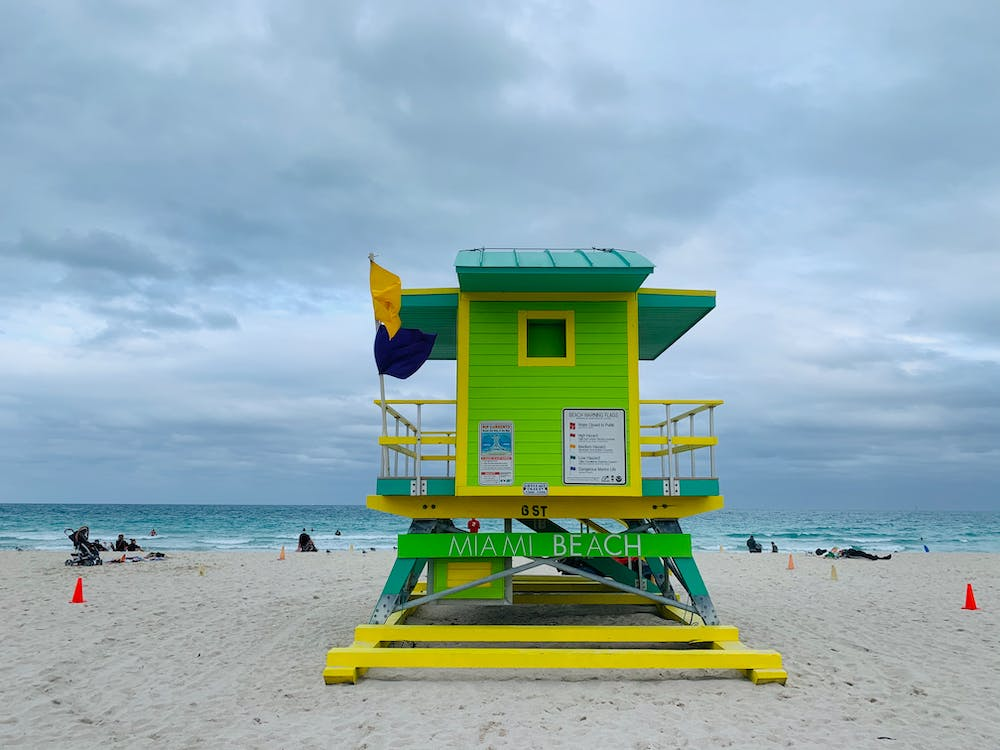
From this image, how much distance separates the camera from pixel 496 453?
33.2ft

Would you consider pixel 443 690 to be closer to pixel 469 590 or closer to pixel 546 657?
pixel 546 657

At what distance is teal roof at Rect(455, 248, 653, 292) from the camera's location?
9.65 meters

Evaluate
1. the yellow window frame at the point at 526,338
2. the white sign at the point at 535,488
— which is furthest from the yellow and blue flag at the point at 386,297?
the white sign at the point at 535,488

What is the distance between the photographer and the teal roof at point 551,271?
9648 mm

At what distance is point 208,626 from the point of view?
1275cm

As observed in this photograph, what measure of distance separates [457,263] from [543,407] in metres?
2.46

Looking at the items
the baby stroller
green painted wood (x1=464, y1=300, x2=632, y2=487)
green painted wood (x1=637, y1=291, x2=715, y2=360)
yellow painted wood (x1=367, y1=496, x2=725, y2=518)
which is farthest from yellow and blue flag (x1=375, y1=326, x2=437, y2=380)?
the baby stroller


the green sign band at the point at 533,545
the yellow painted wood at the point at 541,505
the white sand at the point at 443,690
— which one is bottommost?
the white sand at the point at 443,690

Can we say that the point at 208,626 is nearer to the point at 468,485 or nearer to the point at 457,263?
the point at 468,485

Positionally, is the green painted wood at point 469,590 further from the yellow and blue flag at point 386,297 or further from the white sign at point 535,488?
the yellow and blue flag at point 386,297

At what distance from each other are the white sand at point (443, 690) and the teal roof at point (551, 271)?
5459mm

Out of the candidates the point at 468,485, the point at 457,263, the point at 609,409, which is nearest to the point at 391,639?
the point at 468,485

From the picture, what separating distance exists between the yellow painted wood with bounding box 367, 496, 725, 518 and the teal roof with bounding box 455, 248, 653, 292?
10.3ft

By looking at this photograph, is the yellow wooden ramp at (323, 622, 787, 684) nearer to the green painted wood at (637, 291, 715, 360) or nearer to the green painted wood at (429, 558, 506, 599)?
the green painted wood at (429, 558, 506, 599)
